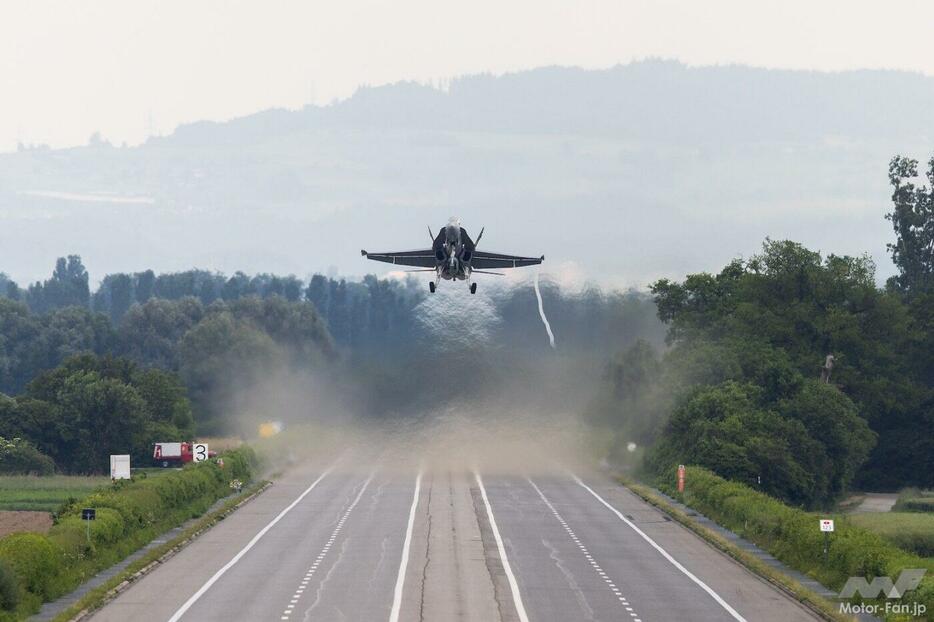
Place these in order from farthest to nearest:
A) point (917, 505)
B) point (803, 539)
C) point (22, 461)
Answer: point (22, 461) < point (917, 505) < point (803, 539)

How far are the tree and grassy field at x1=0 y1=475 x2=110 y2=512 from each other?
8386 centimetres

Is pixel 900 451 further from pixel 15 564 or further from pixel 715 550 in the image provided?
pixel 15 564

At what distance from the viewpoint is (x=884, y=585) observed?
50.9 metres

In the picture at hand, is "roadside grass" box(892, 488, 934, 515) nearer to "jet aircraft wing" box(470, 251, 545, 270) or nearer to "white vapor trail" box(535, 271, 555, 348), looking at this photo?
"white vapor trail" box(535, 271, 555, 348)

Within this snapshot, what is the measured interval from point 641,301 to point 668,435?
23630 millimetres

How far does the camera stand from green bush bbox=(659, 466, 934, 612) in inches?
2056

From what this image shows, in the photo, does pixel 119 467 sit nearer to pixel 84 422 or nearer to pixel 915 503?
pixel 84 422

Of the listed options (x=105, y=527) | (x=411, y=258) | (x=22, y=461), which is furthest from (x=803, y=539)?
(x=22, y=461)

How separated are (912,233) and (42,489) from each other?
92.3 meters

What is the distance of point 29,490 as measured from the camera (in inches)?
4156

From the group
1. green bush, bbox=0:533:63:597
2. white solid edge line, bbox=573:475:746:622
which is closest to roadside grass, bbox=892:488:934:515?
white solid edge line, bbox=573:475:746:622

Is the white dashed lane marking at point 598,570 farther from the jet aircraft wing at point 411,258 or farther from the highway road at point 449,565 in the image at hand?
the jet aircraft wing at point 411,258

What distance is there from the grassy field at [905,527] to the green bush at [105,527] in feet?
123

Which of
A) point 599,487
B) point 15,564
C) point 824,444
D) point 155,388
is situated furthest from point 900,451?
point 15,564
